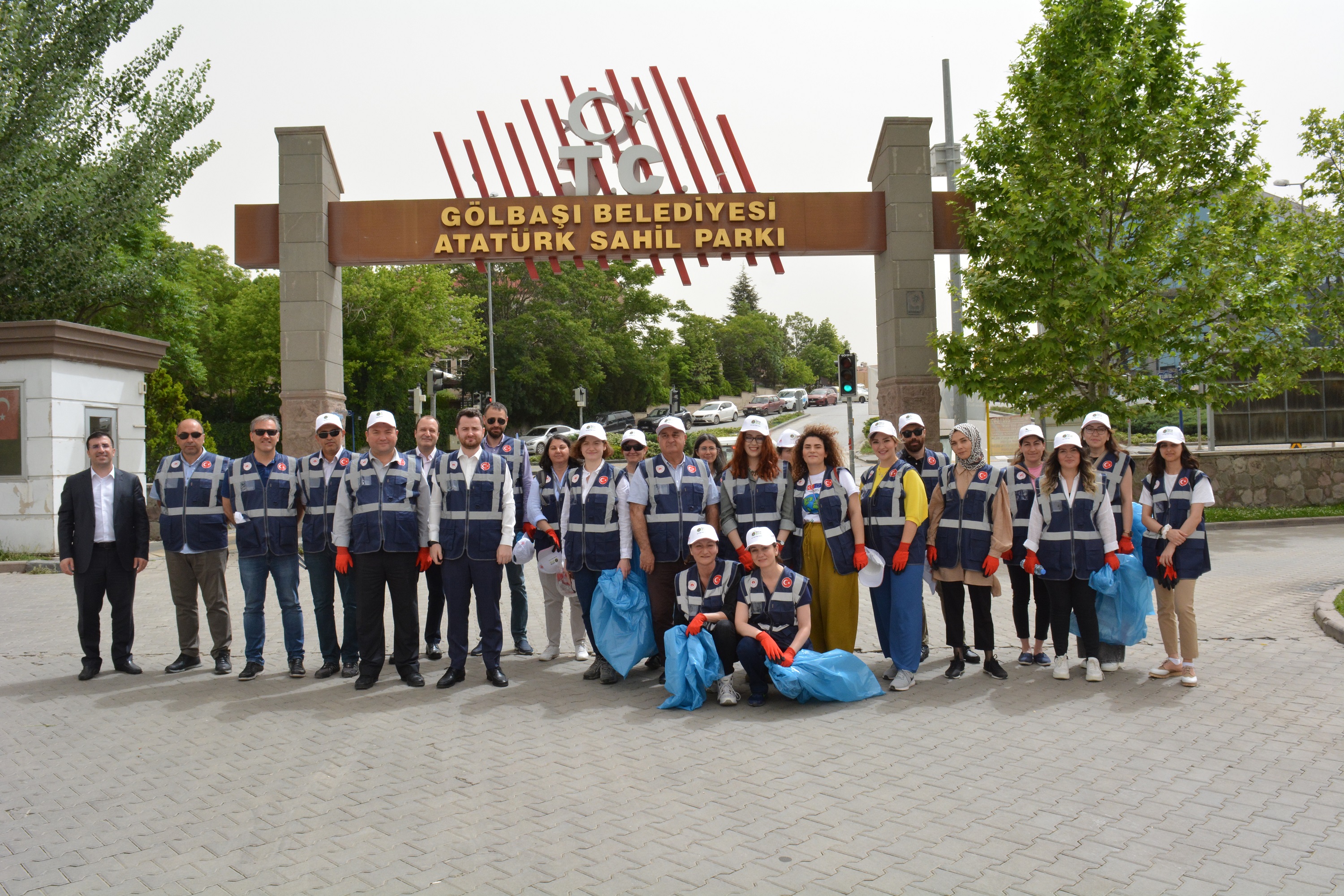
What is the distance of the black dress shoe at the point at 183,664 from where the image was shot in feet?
25.4

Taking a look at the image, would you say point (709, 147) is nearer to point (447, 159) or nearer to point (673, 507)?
point (447, 159)

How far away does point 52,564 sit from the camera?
47.8ft

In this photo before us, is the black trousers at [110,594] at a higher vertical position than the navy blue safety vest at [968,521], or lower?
lower

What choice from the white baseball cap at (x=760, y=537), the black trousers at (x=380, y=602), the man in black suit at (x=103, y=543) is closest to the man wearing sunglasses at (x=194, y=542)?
the man in black suit at (x=103, y=543)

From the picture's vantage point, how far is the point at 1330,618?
8594 mm

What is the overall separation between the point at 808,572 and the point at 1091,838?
10.2ft

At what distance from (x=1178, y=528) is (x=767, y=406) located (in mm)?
60554

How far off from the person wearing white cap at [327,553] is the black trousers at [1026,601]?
502 centimetres

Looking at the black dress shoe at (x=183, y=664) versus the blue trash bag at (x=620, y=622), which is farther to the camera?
the black dress shoe at (x=183, y=664)

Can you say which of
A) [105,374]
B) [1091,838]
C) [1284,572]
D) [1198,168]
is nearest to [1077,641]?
[1091,838]

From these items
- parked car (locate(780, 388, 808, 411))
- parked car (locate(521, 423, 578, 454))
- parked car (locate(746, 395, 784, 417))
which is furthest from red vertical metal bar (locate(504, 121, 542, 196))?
parked car (locate(780, 388, 808, 411))

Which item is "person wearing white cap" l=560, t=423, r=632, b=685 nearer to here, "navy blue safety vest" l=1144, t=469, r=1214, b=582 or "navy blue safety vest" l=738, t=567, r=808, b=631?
"navy blue safety vest" l=738, t=567, r=808, b=631

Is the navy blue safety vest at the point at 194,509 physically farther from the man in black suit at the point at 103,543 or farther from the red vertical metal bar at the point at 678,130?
the red vertical metal bar at the point at 678,130

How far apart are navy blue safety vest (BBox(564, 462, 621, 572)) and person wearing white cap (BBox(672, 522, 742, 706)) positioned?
72cm
